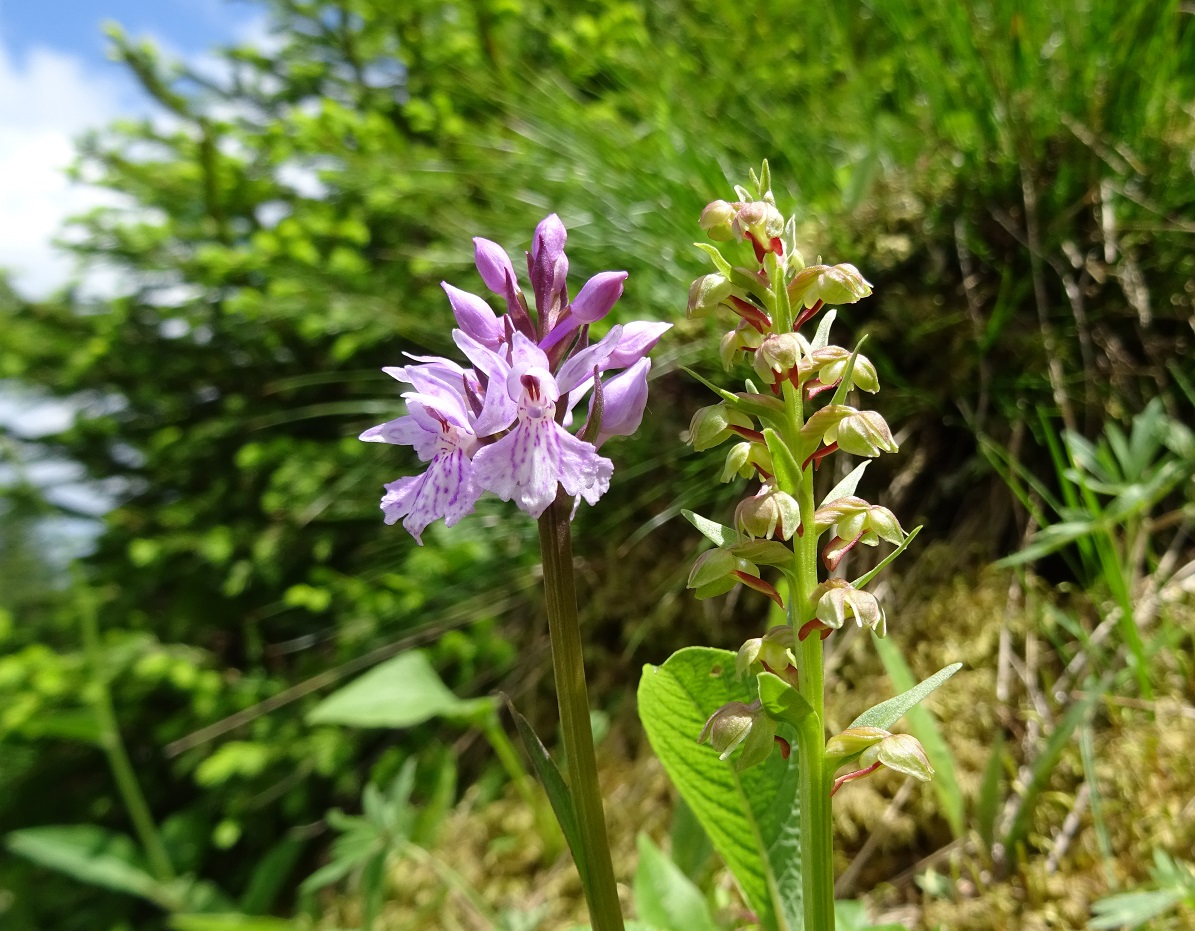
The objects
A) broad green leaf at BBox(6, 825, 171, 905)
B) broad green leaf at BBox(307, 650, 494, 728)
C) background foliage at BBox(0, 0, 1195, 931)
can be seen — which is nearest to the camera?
broad green leaf at BBox(307, 650, 494, 728)

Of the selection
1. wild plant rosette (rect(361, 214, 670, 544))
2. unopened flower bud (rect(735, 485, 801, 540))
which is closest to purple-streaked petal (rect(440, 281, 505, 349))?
wild plant rosette (rect(361, 214, 670, 544))

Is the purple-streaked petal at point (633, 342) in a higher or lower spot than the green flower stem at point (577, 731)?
higher

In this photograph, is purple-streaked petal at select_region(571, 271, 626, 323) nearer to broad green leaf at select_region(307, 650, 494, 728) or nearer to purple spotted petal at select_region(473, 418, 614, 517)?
purple spotted petal at select_region(473, 418, 614, 517)

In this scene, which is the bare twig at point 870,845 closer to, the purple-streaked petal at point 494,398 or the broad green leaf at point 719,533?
the broad green leaf at point 719,533

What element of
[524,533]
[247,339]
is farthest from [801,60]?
[247,339]

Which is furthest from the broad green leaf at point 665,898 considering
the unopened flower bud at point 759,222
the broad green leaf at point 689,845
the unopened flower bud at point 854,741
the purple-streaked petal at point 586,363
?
the unopened flower bud at point 759,222

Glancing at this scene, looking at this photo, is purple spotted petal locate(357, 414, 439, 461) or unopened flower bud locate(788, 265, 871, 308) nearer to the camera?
unopened flower bud locate(788, 265, 871, 308)
